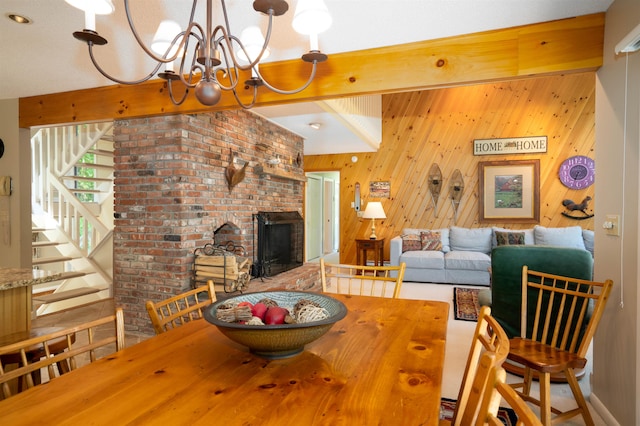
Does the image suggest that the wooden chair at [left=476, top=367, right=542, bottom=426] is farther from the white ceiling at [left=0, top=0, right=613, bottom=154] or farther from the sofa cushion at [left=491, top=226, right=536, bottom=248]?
the sofa cushion at [left=491, top=226, right=536, bottom=248]

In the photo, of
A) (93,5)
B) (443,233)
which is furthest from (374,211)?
(93,5)

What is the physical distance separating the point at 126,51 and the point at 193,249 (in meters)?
1.72

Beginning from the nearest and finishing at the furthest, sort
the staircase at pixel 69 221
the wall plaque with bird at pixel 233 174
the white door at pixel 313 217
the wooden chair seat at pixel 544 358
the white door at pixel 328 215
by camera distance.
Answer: the wooden chair seat at pixel 544 358, the wall plaque with bird at pixel 233 174, the staircase at pixel 69 221, the white door at pixel 313 217, the white door at pixel 328 215

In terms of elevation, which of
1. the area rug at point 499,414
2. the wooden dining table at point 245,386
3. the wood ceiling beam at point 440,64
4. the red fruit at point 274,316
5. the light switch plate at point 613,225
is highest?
the wood ceiling beam at point 440,64

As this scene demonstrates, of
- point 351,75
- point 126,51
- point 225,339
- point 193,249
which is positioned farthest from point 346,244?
point 225,339

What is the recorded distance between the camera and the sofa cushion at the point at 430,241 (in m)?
6.04

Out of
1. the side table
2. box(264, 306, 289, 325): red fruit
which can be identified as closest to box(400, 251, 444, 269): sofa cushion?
the side table

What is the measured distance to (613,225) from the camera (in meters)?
1.98

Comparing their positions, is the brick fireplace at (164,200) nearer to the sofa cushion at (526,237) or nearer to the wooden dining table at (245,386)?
the wooden dining table at (245,386)

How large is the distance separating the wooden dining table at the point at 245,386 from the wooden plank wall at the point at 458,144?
5795 mm

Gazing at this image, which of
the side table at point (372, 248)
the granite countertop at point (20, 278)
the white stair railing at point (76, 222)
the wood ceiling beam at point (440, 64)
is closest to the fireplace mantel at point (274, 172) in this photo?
the wood ceiling beam at point (440, 64)

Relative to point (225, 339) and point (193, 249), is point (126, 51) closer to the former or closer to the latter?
point (193, 249)

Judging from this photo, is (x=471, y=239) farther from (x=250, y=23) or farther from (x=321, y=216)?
(x=250, y=23)

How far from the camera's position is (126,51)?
2543 millimetres
